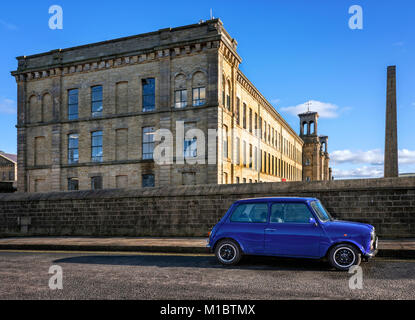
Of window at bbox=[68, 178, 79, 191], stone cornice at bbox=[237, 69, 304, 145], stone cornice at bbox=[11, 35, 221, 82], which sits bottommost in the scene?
window at bbox=[68, 178, 79, 191]

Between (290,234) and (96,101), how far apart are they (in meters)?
26.8

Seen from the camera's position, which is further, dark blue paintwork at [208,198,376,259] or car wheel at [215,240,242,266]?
car wheel at [215,240,242,266]

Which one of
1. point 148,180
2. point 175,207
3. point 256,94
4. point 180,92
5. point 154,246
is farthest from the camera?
point 256,94

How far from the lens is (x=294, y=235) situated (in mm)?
7141

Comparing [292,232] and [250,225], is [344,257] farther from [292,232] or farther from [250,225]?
[250,225]

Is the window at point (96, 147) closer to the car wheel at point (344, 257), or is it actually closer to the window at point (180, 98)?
the window at point (180, 98)

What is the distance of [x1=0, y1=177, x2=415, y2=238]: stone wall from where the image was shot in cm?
1074

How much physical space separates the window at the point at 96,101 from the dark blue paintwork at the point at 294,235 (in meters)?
25.2

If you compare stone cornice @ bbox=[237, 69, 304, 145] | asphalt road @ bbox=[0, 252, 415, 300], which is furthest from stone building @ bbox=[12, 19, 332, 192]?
asphalt road @ bbox=[0, 252, 415, 300]

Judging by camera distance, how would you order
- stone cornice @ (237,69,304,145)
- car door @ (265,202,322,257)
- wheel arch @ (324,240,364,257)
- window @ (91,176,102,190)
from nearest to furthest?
wheel arch @ (324,240,364,257), car door @ (265,202,322,257), window @ (91,176,102,190), stone cornice @ (237,69,304,145)

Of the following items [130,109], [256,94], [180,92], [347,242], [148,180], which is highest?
[256,94]

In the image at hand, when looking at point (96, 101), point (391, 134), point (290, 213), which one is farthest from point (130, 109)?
point (290, 213)

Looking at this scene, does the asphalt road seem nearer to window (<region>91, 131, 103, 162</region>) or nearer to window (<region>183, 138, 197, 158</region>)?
window (<region>183, 138, 197, 158</region>)

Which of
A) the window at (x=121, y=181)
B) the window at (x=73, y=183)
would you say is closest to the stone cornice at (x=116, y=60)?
the window at (x=121, y=181)
